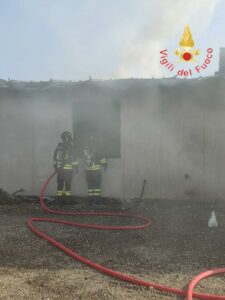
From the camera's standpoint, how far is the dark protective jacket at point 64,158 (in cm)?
1027

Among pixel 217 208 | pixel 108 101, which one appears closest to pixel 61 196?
pixel 108 101

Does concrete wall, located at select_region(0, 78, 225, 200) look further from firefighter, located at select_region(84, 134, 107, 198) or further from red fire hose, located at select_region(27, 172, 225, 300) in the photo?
red fire hose, located at select_region(27, 172, 225, 300)

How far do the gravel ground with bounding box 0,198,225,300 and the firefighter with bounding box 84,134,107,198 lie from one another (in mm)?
1557

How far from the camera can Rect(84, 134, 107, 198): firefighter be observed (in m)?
10.3

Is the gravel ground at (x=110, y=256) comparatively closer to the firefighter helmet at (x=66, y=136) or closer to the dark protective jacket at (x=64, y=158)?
the dark protective jacket at (x=64, y=158)

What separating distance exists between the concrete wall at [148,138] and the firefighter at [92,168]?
49 cm

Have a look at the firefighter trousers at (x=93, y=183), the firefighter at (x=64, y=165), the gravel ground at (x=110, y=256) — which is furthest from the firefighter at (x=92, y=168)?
the gravel ground at (x=110, y=256)

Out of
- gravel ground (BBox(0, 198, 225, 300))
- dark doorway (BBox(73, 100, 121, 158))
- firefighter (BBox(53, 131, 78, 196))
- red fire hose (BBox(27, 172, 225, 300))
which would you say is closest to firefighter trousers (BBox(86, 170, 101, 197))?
firefighter (BBox(53, 131, 78, 196))

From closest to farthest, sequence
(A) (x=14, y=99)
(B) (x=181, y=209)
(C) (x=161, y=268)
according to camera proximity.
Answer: (C) (x=161, y=268)
(B) (x=181, y=209)
(A) (x=14, y=99)

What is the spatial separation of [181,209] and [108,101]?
3.31 meters

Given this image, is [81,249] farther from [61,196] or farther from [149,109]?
→ [149,109]

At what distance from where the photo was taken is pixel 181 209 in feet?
31.1

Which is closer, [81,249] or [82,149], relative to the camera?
[81,249]

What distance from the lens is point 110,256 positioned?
5.98 metres
